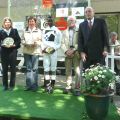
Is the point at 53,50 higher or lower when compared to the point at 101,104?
higher

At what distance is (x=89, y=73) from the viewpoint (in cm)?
627

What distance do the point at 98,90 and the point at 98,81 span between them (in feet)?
0.57

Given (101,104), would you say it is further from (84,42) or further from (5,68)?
(5,68)

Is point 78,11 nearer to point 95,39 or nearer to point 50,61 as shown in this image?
point 50,61

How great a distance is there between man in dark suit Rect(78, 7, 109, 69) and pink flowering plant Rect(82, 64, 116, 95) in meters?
1.07

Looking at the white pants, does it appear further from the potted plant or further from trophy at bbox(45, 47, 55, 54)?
the potted plant

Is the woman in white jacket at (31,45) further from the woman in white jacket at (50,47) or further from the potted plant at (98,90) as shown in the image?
the potted plant at (98,90)

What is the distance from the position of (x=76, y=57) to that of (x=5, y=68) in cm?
177

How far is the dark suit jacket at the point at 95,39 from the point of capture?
23.9 ft

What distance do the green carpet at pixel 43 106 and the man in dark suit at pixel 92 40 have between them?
3.07 ft

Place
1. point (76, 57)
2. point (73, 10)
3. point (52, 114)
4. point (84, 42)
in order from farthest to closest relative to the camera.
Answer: point (73, 10) → point (76, 57) → point (84, 42) → point (52, 114)

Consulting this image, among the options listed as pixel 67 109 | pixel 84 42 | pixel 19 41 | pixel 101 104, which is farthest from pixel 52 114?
pixel 19 41

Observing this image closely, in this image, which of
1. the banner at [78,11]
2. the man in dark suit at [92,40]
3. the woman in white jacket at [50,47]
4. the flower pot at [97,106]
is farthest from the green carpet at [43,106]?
the banner at [78,11]

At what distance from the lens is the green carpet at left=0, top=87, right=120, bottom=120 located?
661 centimetres
